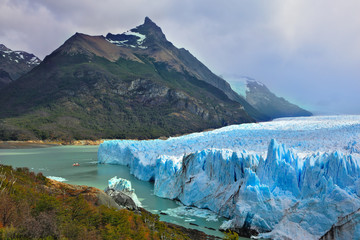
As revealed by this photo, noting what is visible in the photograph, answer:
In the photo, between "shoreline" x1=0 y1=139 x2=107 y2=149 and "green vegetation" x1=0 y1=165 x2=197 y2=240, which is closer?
"green vegetation" x1=0 y1=165 x2=197 y2=240

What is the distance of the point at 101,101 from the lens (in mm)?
109500

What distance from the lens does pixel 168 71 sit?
156000 millimetres

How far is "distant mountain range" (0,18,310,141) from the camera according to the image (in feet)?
288

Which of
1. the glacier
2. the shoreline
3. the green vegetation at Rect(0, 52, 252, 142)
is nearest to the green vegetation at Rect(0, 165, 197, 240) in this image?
the glacier

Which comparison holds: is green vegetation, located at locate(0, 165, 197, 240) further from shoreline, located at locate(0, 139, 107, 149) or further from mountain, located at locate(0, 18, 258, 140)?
mountain, located at locate(0, 18, 258, 140)

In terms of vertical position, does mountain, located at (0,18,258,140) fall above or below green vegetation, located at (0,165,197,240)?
above

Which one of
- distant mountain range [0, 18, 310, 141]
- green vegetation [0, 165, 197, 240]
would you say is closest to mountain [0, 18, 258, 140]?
distant mountain range [0, 18, 310, 141]

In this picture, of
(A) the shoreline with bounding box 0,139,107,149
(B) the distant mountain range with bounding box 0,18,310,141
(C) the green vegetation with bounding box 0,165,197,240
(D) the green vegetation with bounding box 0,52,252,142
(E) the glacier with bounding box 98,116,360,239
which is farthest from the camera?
(B) the distant mountain range with bounding box 0,18,310,141

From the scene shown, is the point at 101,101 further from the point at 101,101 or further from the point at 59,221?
the point at 59,221

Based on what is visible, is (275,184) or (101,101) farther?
(101,101)

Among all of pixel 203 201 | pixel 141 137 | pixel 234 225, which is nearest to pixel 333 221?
pixel 234 225

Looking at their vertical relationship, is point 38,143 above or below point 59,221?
above

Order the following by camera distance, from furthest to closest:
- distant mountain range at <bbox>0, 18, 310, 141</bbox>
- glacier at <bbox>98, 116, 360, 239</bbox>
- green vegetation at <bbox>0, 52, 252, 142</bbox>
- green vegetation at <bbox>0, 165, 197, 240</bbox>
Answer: distant mountain range at <bbox>0, 18, 310, 141</bbox> < green vegetation at <bbox>0, 52, 252, 142</bbox> < glacier at <bbox>98, 116, 360, 239</bbox> < green vegetation at <bbox>0, 165, 197, 240</bbox>

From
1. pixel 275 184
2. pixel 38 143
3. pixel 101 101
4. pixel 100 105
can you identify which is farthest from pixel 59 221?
pixel 101 101
